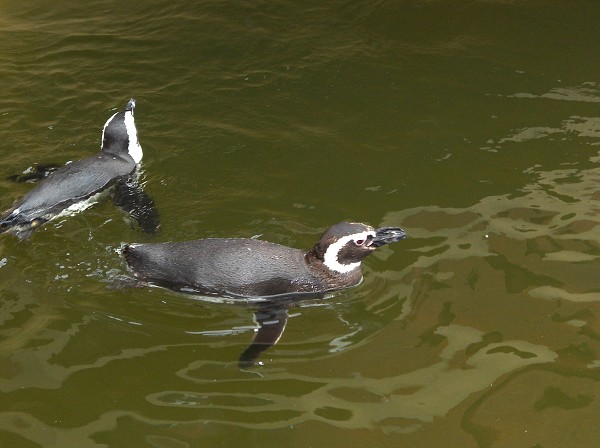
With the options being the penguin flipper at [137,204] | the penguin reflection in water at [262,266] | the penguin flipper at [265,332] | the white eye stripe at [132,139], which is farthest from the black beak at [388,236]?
the white eye stripe at [132,139]

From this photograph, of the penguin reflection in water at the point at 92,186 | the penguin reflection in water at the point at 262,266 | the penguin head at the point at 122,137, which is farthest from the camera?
the penguin head at the point at 122,137

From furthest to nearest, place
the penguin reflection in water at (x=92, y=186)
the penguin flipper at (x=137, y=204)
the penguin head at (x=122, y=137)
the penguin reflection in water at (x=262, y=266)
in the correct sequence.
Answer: the penguin head at (x=122, y=137)
the penguin flipper at (x=137, y=204)
the penguin reflection in water at (x=92, y=186)
the penguin reflection in water at (x=262, y=266)

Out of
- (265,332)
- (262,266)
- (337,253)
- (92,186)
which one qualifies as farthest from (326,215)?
(92,186)

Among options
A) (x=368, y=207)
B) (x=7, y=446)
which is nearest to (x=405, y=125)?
(x=368, y=207)

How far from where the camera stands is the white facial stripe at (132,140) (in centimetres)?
521

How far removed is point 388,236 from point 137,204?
1.79 metres

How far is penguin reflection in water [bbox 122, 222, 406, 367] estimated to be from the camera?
3803 millimetres

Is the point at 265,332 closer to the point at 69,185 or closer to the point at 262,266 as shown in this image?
the point at 262,266

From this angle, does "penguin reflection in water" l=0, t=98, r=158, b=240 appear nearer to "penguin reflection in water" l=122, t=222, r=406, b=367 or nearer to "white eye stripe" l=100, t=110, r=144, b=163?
"white eye stripe" l=100, t=110, r=144, b=163

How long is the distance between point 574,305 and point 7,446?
9.36 feet

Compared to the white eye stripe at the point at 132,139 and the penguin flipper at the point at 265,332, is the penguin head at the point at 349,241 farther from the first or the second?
the white eye stripe at the point at 132,139

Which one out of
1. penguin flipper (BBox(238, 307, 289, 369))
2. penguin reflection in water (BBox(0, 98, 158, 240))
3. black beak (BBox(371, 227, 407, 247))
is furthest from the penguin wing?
black beak (BBox(371, 227, 407, 247))

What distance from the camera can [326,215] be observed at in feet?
15.2

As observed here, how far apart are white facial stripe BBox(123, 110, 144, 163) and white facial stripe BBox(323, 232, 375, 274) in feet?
6.54
